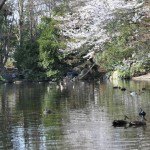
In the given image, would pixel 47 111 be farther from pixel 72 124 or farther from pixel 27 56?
pixel 27 56

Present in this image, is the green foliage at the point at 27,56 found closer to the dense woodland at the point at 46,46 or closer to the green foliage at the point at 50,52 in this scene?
the dense woodland at the point at 46,46

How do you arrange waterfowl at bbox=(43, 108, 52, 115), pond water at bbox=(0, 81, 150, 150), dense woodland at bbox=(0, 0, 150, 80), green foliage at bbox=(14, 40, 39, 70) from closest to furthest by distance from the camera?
pond water at bbox=(0, 81, 150, 150)
dense woodland at bbox=(0, 0, 150, 80)
waterfowl at bbox=(43, 108, 52, 115)
green foliage at bbox=(14, 40, 39, 70)

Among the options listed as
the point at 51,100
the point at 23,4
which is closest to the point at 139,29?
the point at 51,100

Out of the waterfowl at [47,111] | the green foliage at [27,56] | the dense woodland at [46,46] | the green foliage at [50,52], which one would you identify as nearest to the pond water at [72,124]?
the waterfowl at [47,111]

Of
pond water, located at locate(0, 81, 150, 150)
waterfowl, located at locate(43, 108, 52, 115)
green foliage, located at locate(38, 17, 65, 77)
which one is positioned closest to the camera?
pond water, located at locate(0, 81, 150, 150)

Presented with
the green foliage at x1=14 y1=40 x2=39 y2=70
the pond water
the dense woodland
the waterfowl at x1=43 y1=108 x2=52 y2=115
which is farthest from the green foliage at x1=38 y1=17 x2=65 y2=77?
the waterfowl at x1=43 y1=108 x2=52 y2=115

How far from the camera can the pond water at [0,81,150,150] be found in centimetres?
1659

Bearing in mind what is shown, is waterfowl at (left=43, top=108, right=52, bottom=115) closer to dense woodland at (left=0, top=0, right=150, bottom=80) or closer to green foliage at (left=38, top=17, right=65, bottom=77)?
dense woodland at (left=0, top=0, right=150, bottom=80)

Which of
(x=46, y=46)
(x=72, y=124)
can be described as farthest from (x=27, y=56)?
(x=72, y=124)

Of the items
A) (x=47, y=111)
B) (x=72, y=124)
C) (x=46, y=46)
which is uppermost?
(x=46, y=46)

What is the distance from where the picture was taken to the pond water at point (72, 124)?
16.6 m

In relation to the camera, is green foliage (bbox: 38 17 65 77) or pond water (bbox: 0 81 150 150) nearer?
pond water (bbox: 0 81 150 150)

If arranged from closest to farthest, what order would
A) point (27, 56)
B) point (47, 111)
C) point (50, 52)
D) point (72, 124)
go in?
point (72, 124), point (47, 111), point (50, 52), point (27, 56)

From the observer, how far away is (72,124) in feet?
69.2
